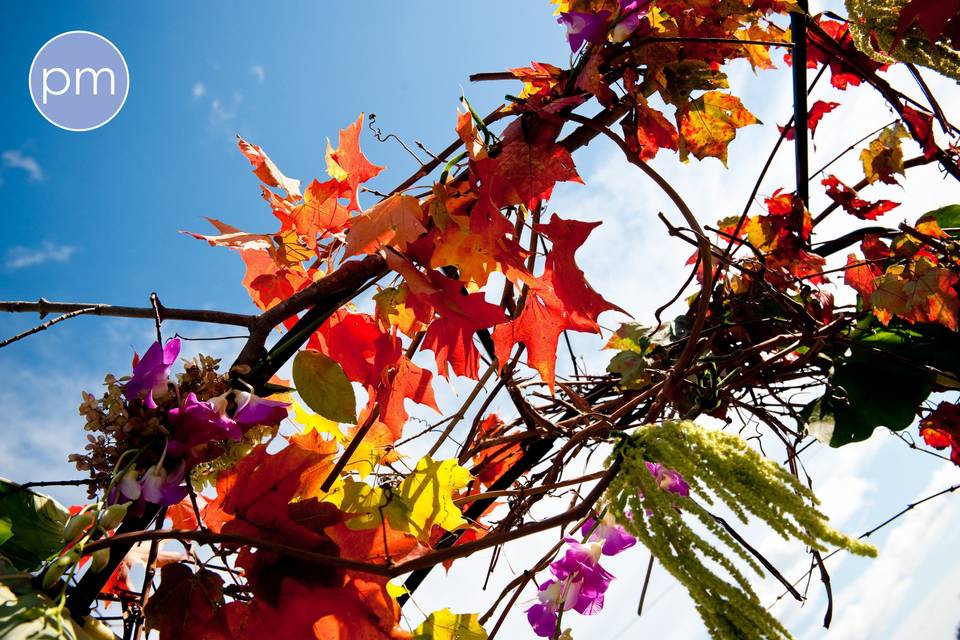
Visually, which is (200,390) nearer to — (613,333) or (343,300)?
(343,300)

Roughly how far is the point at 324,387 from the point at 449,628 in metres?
0.27

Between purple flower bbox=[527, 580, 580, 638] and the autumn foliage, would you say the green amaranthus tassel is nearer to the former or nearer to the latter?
the autumn foliage

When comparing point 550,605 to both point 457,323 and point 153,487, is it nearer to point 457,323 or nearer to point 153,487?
point 457,323

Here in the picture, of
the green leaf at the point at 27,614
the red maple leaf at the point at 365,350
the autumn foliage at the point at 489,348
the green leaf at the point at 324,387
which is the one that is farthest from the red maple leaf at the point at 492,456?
the green leaf at the point at 27,614

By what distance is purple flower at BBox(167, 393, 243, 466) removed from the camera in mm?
563

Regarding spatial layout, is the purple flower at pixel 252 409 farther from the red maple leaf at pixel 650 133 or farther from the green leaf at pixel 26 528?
the red maple leaf at pixel 650 133

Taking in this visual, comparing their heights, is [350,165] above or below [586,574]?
above

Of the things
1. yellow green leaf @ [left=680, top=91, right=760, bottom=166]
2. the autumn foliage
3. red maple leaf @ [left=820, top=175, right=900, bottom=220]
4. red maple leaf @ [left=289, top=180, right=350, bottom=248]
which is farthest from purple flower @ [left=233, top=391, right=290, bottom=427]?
red maple leaf @ [left=820, top=175, right=900, bottom=220]

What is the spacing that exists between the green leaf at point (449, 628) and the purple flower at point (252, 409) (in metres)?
0.27

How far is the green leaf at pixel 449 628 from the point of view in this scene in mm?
684

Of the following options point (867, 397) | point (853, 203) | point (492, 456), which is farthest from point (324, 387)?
point (853, 203)

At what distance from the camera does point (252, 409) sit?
58 cm

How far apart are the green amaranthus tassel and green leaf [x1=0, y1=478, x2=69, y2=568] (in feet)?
1.45

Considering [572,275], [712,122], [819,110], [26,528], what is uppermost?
[819,110]
